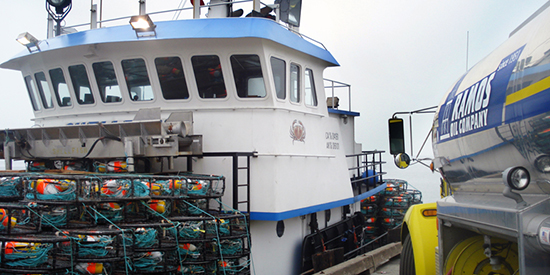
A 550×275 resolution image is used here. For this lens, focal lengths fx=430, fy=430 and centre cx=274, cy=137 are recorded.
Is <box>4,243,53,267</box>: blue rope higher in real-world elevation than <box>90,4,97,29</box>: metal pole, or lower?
lower

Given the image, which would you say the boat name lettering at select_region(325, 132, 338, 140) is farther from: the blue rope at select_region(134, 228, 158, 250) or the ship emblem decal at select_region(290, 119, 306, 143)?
the blue rope at select_region(134, 228, 158, 250)

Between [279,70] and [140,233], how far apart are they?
3.87 metres

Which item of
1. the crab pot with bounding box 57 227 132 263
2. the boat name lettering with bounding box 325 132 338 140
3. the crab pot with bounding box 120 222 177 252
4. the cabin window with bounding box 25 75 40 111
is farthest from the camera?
the boat name lettering with bounding box 325 132 338 140

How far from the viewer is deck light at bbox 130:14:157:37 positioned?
661 cm

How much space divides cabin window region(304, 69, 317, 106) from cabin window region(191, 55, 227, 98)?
1745 millimetres

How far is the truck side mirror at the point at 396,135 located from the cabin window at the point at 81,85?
5.27 meters

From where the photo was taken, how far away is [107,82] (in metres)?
7.66

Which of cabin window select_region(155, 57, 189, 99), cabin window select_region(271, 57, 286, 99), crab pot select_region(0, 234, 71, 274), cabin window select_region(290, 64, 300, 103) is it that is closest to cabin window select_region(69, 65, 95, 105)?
cabin window select_region(155, 57, 189, 99)

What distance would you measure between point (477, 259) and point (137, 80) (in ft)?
19.4

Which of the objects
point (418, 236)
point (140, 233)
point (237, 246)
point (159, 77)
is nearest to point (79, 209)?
point (140, 233)

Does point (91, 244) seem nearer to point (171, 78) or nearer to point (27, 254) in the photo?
point (27, 254)

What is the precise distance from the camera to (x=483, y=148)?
12.1 ft

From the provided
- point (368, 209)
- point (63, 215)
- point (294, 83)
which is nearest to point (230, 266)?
point (63, 215)

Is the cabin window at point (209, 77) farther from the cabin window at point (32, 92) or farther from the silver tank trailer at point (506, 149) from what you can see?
the silver tank trailer at point (506, 149)
